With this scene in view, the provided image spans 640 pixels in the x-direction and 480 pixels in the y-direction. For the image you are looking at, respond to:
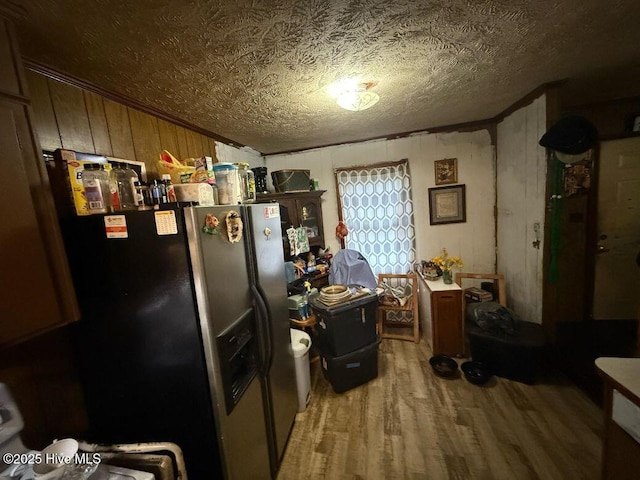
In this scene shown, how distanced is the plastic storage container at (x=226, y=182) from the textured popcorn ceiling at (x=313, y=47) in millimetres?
491

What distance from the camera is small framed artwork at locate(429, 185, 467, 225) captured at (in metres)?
2.76

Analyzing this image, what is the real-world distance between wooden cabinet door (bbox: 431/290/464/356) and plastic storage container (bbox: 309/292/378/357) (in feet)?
2.14

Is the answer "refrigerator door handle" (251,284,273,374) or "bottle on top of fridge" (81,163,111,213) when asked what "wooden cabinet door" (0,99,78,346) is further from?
"refrigerator door handle" (251,284,273,374)

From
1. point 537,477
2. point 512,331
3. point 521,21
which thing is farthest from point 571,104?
point 537,477

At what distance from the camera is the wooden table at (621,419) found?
0.79 meters

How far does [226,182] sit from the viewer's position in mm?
1266

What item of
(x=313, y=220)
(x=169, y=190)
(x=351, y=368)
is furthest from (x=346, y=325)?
(x=169, y=190)

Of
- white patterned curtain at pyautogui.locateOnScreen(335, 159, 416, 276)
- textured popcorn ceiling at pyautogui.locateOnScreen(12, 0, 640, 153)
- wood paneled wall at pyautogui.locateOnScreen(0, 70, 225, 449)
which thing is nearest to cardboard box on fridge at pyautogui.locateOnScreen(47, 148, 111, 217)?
wood paneled wall at pyautogui.locateOnScreen(0, 70, 225, 449)

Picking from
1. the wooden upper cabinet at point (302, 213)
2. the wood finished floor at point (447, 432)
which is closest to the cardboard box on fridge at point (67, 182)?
the wooden upper cabinet at point (302, 213)

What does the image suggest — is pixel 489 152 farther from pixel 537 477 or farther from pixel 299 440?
pixel 299 440

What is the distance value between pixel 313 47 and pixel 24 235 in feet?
4.26

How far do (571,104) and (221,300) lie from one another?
3.32 meters

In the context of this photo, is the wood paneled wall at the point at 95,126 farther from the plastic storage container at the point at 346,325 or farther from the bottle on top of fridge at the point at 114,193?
the plastic storage container at the point at 346,325

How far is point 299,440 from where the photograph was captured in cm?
165
